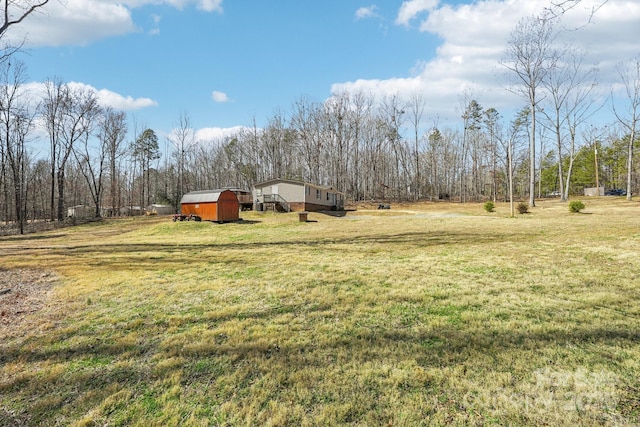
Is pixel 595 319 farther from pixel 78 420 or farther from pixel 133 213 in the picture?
pixel 133 213

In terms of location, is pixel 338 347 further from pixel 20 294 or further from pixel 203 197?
pixel 203 197

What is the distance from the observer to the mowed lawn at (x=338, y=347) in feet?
8.03

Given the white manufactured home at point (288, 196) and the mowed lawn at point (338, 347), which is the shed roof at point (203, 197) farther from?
the mowed lawn at point (338, 347)

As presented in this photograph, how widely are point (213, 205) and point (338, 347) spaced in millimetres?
20850

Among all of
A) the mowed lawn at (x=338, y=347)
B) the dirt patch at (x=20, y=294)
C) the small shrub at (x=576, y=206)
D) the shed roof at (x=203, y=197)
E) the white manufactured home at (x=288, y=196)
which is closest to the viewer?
the mowed lawn at (x=338, y=347)

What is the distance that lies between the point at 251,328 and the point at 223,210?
19826mm

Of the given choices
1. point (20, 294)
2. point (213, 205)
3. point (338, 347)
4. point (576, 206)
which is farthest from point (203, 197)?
point (576, 206)

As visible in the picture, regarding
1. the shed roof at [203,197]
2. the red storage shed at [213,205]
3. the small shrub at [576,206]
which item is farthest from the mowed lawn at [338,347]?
the shed roof at [203,197]

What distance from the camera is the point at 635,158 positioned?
4144cm

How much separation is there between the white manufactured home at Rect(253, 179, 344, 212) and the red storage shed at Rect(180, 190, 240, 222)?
24.5 feet

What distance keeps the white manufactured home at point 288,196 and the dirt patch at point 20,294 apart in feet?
75.4

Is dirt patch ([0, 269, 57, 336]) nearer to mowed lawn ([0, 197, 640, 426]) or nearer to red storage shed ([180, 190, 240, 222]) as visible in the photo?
mowed lawn ([0, 197, 640, 426])

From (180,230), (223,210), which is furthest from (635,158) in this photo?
(180,230)

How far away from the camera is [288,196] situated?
3072 cm
